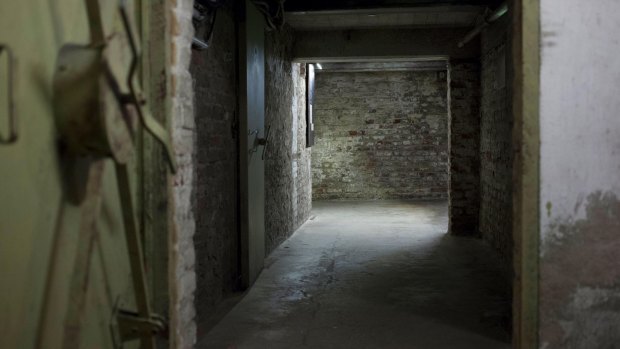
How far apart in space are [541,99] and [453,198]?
5.27 metres

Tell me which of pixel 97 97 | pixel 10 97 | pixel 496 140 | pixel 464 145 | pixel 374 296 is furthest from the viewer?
pixel 464 145

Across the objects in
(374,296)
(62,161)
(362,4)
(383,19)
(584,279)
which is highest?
(383,19)

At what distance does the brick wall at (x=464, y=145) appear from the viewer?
7.16 meters

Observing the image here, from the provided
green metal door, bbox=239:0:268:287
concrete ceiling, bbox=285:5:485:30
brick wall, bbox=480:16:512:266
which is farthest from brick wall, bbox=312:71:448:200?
green metal door, bbox=239:0:268:287

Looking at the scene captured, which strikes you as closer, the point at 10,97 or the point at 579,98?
the point at 10,97

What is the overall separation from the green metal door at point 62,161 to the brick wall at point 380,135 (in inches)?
377

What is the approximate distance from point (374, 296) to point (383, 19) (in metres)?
3.57

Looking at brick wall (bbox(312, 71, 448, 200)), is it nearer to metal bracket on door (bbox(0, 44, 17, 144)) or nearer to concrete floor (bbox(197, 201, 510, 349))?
concrete floor (bbox(197, 201, 510, 349))

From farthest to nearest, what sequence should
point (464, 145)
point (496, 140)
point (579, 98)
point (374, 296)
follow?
point (464, 145)
point (496, 140)
point (374, 296)
point (579, 98)

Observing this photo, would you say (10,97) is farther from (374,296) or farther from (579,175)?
(374,296)

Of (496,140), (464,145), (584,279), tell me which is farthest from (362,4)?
(584,279)

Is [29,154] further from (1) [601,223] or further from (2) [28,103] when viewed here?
(1) [601,223]

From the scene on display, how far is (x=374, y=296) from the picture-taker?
4375 millimetres

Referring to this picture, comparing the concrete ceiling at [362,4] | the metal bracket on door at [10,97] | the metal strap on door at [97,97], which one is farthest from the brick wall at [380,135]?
the metal bracket on door at [10,97]
